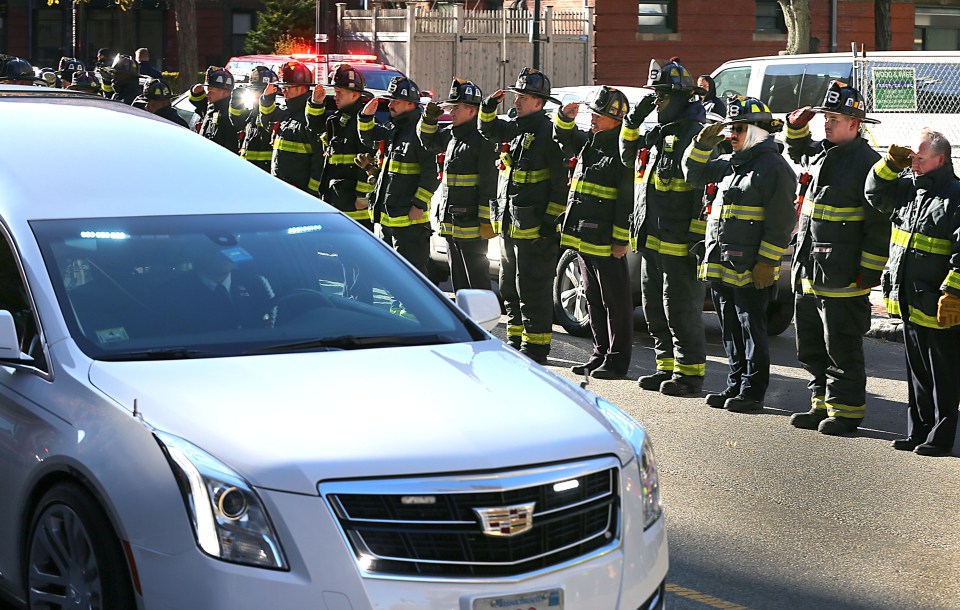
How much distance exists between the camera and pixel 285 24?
138 ft

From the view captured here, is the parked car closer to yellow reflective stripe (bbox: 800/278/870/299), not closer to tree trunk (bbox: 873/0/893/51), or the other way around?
yellow reflective stripe (bbox: 800/278/870/299)

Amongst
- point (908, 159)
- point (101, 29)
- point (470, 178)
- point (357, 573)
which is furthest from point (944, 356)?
point (101, 29)

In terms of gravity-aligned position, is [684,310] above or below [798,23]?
below

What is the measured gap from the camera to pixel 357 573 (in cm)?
367

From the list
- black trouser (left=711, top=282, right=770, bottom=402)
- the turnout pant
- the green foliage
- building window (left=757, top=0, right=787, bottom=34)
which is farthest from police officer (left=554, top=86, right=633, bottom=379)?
the green foliage

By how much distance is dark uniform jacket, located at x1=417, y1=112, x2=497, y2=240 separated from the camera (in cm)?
1121

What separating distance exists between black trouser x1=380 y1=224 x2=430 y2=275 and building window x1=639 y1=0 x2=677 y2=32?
25.8 meters

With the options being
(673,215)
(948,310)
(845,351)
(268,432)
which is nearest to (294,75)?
(673,215)

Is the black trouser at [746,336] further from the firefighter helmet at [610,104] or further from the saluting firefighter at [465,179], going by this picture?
the saluting firefighter at [465,179]

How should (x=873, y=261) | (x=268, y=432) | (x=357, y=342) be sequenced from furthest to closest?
(x=873, y=261), (x=357, y=342), (x=268, y=432)

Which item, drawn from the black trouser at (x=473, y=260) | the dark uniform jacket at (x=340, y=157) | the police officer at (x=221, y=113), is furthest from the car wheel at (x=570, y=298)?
the police officer at (x=221, y=113)

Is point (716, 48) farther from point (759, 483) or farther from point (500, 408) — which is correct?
point (500, 408)

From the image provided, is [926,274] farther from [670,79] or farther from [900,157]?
[670,79]

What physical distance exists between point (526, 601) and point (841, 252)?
5.23 m
